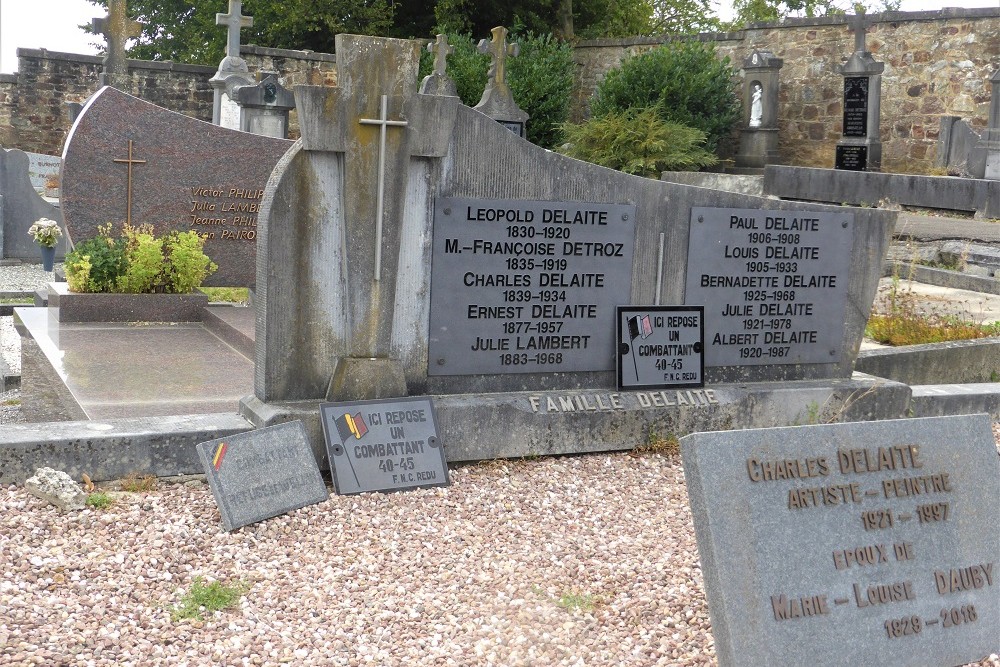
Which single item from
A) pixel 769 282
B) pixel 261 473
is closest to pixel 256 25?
pixel 769 282

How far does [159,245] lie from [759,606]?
625 centimetres

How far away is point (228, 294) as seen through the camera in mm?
9047

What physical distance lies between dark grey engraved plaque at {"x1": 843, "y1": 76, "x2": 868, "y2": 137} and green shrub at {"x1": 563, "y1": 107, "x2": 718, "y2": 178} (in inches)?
96.4

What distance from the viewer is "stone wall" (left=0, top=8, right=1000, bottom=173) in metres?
19.3

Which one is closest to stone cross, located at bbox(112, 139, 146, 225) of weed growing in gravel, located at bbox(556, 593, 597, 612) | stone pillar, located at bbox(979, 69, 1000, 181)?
weed growing in gravel, located at bbox(556, 593, 597, 612)

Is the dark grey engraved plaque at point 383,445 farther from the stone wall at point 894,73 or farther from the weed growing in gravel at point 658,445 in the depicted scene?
the stone wall at point 894,73

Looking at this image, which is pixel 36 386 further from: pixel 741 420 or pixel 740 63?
pixel 740 63

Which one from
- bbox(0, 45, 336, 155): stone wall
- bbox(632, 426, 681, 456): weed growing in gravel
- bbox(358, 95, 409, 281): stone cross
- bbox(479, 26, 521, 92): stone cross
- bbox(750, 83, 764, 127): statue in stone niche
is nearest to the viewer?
bbox(358, 95, 409, 281): stone cross

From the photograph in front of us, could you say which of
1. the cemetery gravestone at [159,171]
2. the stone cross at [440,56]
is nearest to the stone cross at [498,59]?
the stone cross at [440,56]

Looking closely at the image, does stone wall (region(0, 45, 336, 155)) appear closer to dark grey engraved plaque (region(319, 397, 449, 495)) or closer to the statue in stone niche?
the statue in stone niche

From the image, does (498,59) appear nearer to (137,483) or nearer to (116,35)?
(116,35)

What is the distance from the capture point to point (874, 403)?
566cm

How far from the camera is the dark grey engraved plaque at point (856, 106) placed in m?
19.0

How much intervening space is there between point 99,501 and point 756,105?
63.6 ft
